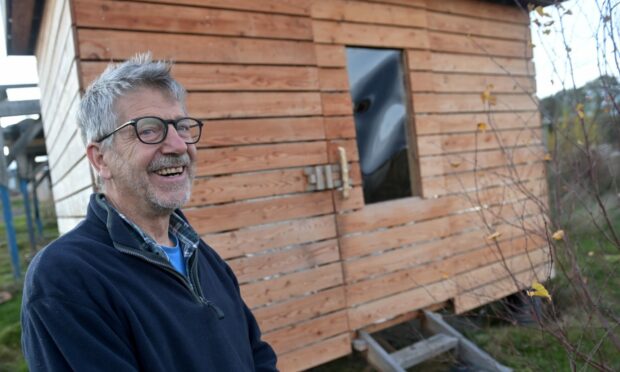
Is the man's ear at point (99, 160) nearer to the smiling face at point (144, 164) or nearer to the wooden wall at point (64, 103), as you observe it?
the smiling face at point (144, 164)

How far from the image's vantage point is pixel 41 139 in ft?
27.3

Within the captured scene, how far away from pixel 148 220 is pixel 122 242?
22cm

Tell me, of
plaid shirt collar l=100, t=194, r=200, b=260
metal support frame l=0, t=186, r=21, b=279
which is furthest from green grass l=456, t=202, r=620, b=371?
metal support frame l=0, t=186, r=21, b=279

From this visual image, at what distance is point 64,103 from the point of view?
11.4 ft

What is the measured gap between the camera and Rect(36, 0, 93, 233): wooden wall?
2912 millimetres

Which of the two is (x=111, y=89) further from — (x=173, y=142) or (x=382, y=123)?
(x=382, y=123)

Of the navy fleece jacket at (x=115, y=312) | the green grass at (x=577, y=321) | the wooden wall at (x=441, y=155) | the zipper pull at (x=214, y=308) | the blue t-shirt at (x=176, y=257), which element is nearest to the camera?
the navy fleece jacket at (x=115, y=312)

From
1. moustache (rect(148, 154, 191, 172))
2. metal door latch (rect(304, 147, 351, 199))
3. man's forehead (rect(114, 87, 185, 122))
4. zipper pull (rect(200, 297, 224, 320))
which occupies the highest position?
man's forehead (rect(114, 87, 185, 122))

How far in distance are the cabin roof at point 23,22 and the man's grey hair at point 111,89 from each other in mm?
2957

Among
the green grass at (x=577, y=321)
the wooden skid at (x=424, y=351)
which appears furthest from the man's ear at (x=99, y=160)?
the wooden skid at (x=424, y=351)

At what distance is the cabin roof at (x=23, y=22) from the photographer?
396 cm

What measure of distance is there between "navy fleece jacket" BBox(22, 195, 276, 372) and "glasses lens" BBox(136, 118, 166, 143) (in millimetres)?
261

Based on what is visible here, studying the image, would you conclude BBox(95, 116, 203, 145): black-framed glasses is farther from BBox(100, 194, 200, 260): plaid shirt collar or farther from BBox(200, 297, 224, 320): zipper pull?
BBox(200, 297, 224, 320): zipper pull

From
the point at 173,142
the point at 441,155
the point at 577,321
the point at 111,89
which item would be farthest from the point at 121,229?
the point at 441,155
